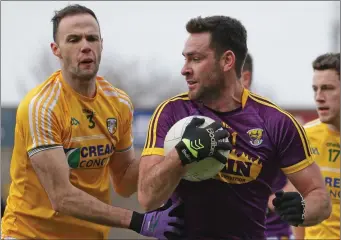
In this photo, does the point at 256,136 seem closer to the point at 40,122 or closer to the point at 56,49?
the point at 40,122

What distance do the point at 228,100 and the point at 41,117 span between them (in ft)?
4.63

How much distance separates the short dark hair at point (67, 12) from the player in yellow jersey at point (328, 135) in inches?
105

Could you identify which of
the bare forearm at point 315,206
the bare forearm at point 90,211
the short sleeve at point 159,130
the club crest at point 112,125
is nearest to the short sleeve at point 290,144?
the bare forearm at point 315,206

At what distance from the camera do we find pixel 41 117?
5.96 meters

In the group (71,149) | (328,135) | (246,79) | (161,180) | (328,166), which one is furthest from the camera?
(246,79)

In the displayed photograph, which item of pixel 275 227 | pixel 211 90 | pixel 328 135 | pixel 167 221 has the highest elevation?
pixel 211 90

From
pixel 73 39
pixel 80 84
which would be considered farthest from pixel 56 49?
pixel 80 84

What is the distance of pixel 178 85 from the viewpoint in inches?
1094

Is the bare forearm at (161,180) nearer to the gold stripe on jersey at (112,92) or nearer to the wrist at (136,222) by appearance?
the wrist at (136,222)

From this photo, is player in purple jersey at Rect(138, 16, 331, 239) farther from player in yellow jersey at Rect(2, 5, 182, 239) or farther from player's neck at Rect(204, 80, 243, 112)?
player in yellow jersey at Rect(2, 5, 182, 239)

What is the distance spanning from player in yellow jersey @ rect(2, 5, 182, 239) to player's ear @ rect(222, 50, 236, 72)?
1.07 meters

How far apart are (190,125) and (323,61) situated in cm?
330

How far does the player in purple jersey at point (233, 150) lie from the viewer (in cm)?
551

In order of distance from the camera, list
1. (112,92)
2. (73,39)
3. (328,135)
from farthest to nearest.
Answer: (328,135) → (112,92) → (73,39)
